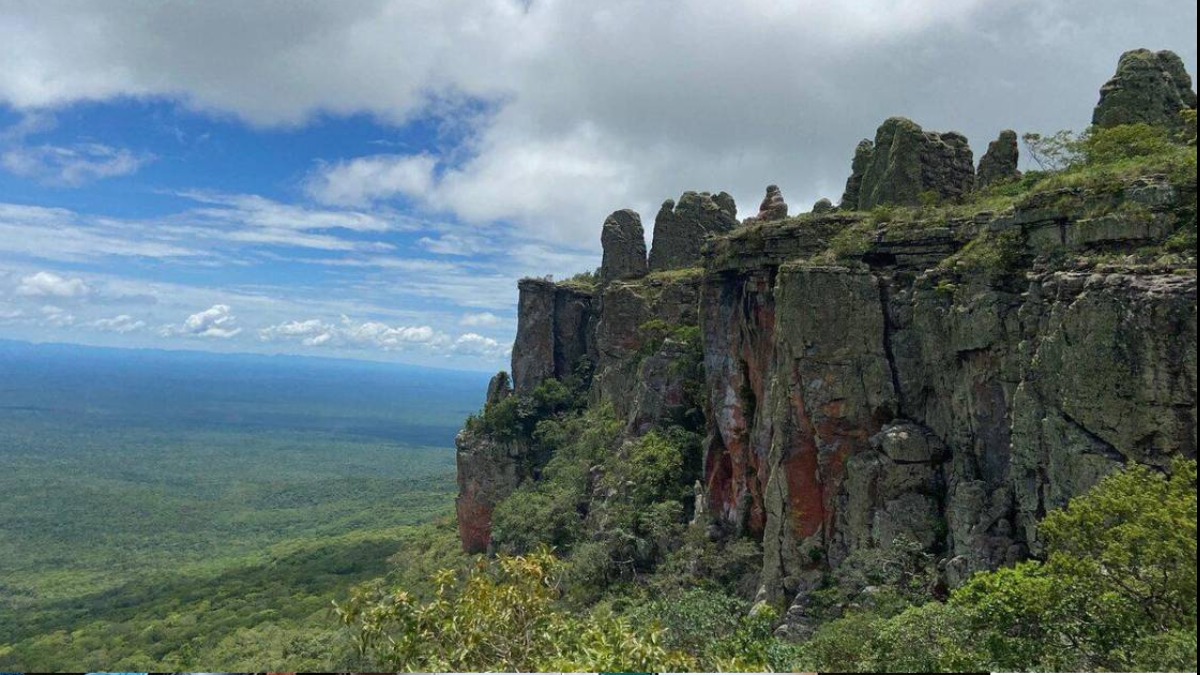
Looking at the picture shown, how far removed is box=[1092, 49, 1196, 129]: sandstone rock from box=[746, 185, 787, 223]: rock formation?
20.1m

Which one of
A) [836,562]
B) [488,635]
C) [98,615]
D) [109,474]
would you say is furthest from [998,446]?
[109,474]

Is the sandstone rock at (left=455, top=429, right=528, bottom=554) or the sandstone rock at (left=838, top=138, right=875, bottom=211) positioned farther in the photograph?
the sandstone rock at (left=455, top=429, right=528, bottom=554)

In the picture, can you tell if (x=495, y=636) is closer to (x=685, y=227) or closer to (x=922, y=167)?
(x=922, y=167)

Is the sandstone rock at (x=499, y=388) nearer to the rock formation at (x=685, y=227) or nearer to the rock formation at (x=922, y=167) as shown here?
the rock formation at (x=685, y=227)

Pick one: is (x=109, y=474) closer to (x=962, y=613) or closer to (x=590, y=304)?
(x=590, y=304)

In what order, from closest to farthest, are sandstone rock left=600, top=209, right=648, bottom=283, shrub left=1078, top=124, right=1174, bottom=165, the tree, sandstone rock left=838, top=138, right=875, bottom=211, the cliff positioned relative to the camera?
the tree
the cliff
shrub left=1078, top=124, right=1174, bottom=165
sandstone rock left=838, top=138, right=875, bottom=211
sandstone rock left=600, top=209, right=648, bottom=283

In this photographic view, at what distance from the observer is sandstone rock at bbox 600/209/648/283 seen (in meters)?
59.1

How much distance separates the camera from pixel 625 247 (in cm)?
5925

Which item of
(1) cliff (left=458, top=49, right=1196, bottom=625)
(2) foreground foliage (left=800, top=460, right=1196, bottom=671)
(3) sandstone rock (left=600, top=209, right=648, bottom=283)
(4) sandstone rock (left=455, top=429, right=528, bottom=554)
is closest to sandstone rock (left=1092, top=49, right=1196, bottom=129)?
(1) cliff (left=458, top=49, right=1196, bottom=625)

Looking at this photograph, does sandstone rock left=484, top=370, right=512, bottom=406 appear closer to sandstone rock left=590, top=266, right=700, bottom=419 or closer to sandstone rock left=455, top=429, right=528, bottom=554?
sandstone rock left=455, top=429, right=528, bottom=554

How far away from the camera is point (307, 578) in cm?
6769

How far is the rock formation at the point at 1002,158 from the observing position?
1307 inches

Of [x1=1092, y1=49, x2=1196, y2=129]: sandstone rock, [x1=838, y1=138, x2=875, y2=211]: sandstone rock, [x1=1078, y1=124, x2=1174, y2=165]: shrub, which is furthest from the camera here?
[x1=838, y1=138, x2=875, y2=211]: sandstone rock

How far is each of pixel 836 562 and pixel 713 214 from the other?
36091mm
